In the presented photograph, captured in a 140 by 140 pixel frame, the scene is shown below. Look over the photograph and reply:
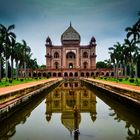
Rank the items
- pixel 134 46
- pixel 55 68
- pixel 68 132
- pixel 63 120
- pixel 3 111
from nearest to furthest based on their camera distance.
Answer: pixel 68 132, pixel 3 111, pixel 63 120, pixel 134 46, pixel 55 68

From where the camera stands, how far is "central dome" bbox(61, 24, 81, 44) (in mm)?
98694

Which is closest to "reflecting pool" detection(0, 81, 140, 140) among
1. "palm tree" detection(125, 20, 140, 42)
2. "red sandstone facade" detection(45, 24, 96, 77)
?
"palm tree" detection(125, 20, 140, 42)

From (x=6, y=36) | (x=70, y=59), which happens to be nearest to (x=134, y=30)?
(x=6, y=36)

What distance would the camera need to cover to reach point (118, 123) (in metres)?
13.6

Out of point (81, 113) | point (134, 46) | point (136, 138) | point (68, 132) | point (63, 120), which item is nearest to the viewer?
point (136, 138)

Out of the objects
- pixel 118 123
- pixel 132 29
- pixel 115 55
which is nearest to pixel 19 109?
pixel 118 123

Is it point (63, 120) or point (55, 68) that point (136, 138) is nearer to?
point (63, 120)

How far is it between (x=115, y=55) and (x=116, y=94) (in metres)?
51.0

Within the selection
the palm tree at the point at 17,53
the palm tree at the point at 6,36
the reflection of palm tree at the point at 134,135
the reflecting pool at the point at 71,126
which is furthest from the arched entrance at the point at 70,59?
the reflection of palm tree at the point at 134,135

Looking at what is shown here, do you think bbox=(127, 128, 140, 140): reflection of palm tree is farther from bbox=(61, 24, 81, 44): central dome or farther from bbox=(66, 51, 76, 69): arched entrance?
bbox=(61, 24, 81, 44): central dome

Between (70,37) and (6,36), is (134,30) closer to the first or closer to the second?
(6,36)

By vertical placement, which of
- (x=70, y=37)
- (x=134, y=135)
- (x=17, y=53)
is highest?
(x=70, y=37)

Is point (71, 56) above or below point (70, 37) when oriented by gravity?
below

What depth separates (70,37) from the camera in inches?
3932
